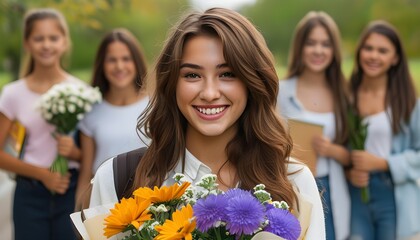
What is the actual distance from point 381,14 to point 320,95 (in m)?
5.93

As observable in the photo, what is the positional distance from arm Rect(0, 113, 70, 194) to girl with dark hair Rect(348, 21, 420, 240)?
2055mm

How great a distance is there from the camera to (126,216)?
238cm

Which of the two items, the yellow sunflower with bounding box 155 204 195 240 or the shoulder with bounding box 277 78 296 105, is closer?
the yellow sunflower with bounding box 155 204 195 240

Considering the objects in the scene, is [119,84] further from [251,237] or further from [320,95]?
[251,237]

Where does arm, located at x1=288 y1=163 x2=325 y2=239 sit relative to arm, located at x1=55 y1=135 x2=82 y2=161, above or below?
above

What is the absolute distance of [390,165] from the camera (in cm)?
553

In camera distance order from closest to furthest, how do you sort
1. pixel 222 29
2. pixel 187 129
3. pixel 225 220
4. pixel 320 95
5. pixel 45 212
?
1. pixel 225 220
2. pixel 222 29
3. pixel 187 129
4. pixel 45 212
5. pixel 320 95

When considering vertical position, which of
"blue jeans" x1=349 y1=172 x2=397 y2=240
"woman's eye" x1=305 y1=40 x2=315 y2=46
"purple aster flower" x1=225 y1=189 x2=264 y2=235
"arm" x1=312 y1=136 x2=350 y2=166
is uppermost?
"woman's eye" x1=305 y1=40 x2=315 y2=46

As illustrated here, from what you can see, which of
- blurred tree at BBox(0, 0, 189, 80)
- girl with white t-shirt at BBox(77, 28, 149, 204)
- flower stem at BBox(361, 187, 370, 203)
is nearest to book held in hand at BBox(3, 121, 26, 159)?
girl with white t-shirt at BBox(77, 28, 149, 204)

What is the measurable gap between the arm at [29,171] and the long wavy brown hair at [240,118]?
7.85 feet

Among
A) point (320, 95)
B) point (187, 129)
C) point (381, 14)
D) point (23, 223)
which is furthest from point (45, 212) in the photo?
Answer: point (381, 14)

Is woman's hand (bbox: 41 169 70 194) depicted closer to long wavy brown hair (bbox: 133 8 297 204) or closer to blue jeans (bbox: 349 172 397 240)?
blue jeans (bbox: 349 172 397 240)

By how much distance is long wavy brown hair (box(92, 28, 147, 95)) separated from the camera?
222 inches

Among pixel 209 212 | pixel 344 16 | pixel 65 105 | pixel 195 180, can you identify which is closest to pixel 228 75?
pixel 195 180
